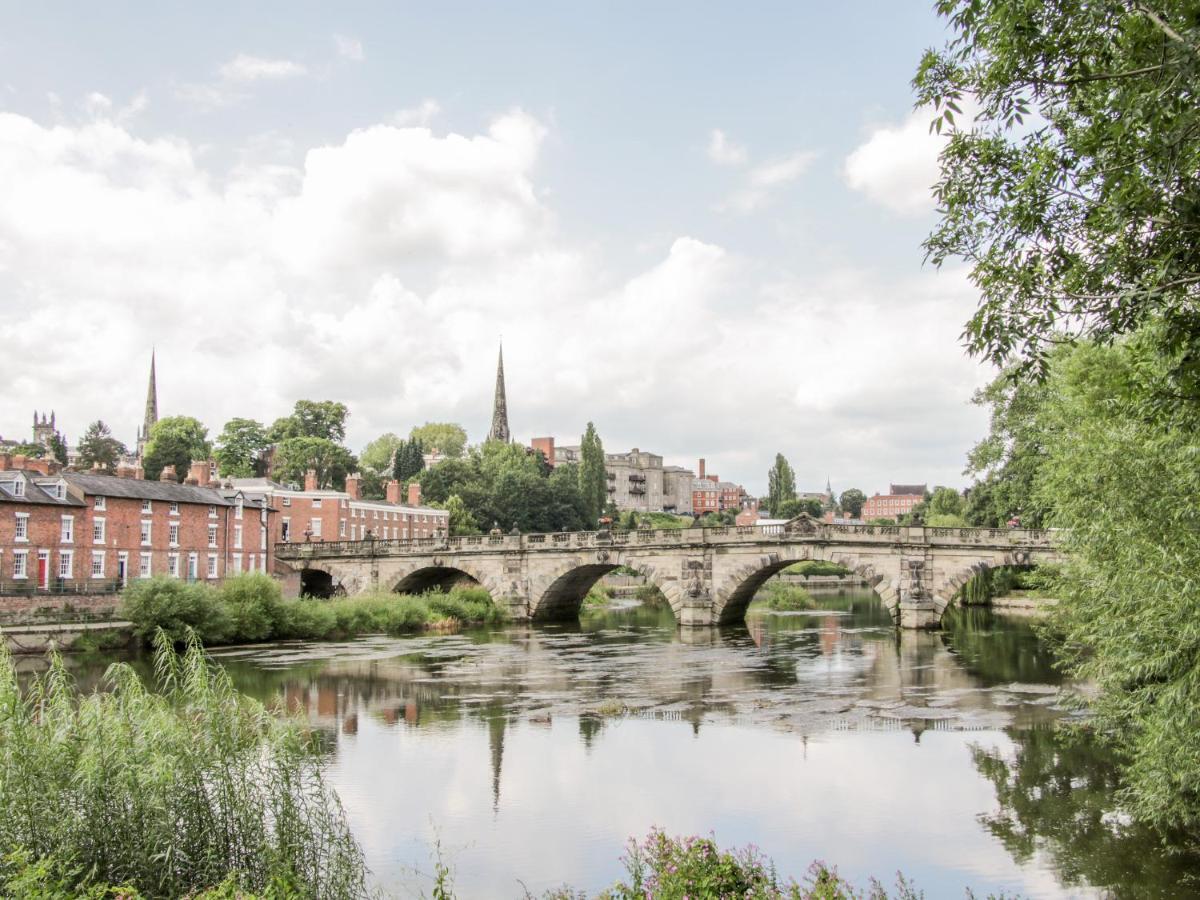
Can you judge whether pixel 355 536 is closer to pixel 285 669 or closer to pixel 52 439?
pixel 285 669

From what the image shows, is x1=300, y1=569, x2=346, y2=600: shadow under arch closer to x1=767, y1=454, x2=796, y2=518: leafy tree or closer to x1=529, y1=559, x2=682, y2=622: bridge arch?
x1=529, y1=559, x2=682, y2=622: bridge arch

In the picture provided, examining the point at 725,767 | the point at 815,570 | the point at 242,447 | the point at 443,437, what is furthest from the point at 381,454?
the point at 725,767

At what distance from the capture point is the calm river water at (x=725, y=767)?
1479 cm

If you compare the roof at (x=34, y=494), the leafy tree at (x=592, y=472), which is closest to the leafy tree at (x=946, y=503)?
the leafy tree at (x=592, y=472)

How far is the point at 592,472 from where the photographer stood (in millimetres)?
114812

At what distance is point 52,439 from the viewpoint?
377ft

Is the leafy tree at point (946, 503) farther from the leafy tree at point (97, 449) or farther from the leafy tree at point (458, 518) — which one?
the leafy tree at point (97, 449)

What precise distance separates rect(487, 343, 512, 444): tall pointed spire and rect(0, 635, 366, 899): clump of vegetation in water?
150 meters

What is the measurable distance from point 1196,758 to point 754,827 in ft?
22.6

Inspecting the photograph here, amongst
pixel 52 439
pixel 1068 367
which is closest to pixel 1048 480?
pixel 1068 367

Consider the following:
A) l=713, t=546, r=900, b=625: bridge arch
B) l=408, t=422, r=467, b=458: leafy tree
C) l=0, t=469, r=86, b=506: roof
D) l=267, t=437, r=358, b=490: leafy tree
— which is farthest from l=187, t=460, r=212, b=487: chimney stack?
l=408, t=422, r=467, b=458: leafy tree

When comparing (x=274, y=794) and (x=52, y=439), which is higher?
(x=52, y=439)

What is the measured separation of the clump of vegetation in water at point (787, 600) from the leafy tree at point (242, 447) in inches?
2282

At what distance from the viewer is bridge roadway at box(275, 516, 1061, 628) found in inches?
1763
